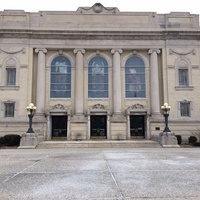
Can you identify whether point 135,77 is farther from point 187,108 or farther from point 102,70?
point 187,108

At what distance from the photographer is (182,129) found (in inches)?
1140

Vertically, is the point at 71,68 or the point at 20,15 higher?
the point at 20,15

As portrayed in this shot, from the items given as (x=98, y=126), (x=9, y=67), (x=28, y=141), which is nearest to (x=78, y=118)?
(x=98, y=126)

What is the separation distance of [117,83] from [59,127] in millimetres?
8900

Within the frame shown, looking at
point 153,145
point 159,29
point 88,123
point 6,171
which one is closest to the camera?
point 6,171

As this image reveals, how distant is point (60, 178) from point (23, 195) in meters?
1.96

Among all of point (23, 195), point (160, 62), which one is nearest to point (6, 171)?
point (23, 195)

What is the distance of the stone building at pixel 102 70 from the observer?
29125 millimetres

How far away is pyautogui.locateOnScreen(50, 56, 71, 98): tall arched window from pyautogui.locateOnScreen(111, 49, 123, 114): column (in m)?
5.66

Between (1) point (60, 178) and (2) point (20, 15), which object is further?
(2) point (20, 15)

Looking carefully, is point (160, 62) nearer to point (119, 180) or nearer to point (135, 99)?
point (135, 99)

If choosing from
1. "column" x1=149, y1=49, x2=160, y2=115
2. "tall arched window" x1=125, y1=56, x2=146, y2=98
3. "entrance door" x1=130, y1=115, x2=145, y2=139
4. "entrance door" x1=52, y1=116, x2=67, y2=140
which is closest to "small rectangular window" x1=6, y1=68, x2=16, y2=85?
"entrance door" x1=52, y1=116, x2=67, y2=140

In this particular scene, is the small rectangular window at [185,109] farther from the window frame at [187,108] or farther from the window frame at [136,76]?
the window frame at [136,76]

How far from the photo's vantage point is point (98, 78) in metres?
30.7
